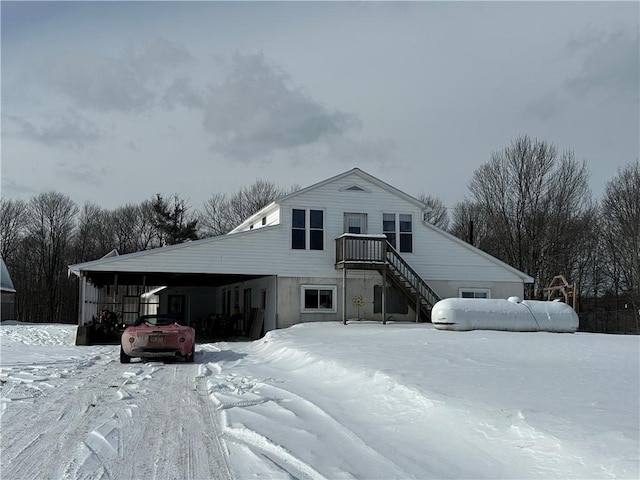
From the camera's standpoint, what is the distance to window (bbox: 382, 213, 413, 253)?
89.2ft

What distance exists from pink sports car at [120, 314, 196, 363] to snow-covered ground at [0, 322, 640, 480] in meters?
1.29

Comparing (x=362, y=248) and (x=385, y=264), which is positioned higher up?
(x=362, y=248)

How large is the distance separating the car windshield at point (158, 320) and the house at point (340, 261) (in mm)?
7372

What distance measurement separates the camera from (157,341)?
15.4 meters

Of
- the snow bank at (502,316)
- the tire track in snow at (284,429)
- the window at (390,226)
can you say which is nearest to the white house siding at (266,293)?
the window at (390,226)

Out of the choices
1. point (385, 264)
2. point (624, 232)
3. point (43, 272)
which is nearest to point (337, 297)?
point (385, 264)

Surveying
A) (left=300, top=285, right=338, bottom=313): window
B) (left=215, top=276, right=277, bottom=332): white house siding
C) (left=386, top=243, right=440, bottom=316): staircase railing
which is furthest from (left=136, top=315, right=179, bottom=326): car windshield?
(left=386, top=243, right=440, bottom=316): staircase railing

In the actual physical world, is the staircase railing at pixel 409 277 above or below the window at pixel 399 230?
below

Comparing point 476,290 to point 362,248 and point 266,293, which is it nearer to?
point 362,248

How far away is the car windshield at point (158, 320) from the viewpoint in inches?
635

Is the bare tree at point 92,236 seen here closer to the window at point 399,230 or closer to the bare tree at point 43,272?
the bare tree at point 43,272

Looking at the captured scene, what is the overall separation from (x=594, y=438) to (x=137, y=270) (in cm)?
2010

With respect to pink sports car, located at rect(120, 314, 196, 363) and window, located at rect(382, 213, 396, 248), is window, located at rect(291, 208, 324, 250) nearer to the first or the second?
window, located at rect(382, 213, 396, 248)

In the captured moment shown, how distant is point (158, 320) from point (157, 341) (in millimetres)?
1087
